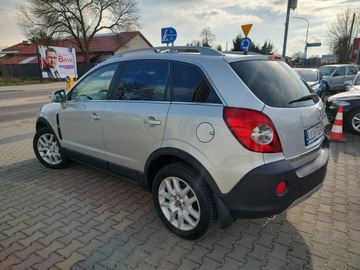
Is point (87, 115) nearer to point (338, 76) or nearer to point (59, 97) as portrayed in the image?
point (59, 97)

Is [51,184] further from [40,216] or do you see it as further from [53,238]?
[53,238]

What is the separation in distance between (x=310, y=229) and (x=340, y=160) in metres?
2.65

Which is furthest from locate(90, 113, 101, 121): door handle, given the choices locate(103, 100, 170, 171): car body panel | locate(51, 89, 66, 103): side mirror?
locate(51, 89, 66, 103): side mirror

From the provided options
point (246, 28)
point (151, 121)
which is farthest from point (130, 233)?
point (246, 28)

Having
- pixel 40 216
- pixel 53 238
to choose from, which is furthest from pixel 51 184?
pixel 53 238

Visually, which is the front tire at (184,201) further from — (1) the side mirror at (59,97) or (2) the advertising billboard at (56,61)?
(2) the advertising billboard at (56,61)

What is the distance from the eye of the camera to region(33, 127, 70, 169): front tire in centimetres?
430

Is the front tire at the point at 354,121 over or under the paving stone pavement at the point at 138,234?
over

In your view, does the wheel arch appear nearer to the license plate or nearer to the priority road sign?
the license plate

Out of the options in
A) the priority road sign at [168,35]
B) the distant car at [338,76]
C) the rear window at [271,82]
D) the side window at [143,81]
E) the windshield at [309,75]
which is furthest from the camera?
the distant car at [338,76]

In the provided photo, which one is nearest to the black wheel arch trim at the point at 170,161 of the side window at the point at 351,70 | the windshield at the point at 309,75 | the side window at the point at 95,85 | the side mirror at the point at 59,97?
the side window at the point at 95,85

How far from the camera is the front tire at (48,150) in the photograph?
4.30 m

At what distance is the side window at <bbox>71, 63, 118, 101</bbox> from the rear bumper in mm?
2025

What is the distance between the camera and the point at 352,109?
6605mm
